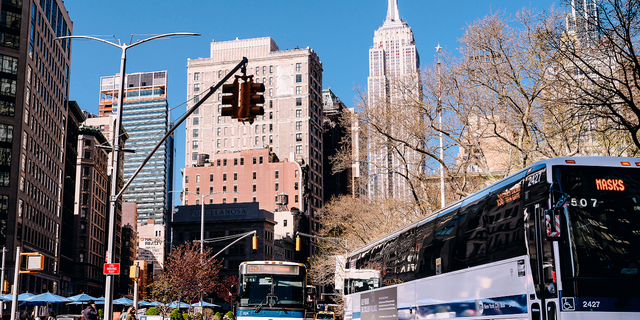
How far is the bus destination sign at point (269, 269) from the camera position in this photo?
27.7 m

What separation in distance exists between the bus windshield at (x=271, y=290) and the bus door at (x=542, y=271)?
17259mm

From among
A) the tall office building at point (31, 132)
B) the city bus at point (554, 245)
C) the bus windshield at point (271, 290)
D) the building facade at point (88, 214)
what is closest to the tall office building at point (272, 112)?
the building facade at point (88, 214)

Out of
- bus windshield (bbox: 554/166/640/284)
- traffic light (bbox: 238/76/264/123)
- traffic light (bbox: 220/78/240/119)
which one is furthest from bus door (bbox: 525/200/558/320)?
traffic light (bbox: 220/78/240/119)

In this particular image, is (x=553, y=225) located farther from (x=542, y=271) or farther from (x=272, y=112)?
(x=272, y=112)

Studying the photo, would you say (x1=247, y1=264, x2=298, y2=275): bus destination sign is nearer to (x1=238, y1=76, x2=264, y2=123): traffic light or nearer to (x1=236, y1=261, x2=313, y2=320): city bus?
(x1=236, y1=261, x2=313, y2=320): city bus

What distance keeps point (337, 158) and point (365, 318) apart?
17.7 meters

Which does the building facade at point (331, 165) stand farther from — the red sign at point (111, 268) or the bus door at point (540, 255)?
the bus door at point (540, 255)

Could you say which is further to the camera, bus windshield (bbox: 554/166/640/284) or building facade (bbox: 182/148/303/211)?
building facade (bbox: 182/148/303/211)

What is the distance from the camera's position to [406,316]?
17312mm

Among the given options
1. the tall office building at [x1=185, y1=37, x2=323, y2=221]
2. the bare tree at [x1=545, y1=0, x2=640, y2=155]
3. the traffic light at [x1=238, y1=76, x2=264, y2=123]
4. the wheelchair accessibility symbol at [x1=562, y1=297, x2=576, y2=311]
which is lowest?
the wheelchair accessibility symbol at [x1=562, y1=297, x2=576, y2=311]

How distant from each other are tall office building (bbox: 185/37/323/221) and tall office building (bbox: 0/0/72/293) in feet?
172

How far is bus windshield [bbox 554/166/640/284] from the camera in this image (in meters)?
10.3

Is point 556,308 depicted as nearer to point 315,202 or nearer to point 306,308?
point 306,308

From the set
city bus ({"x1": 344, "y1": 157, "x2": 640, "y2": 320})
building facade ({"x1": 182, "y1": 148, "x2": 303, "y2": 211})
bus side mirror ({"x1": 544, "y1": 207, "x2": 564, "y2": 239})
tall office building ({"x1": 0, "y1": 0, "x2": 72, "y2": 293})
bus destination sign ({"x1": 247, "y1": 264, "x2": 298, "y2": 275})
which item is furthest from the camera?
building facade ({"x1": 182, "y1": 148, "x2": 303, "y2": 211})
